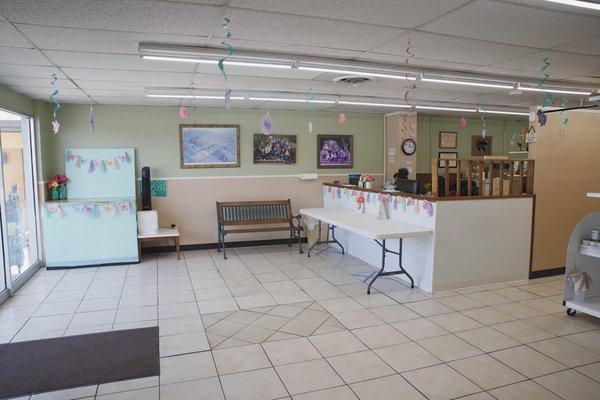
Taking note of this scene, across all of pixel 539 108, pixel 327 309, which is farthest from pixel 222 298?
pixel 539 108

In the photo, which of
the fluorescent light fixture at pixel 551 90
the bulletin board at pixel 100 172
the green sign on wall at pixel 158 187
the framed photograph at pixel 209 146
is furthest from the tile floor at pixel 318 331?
the fluorescent light fixture at pixel 551 90

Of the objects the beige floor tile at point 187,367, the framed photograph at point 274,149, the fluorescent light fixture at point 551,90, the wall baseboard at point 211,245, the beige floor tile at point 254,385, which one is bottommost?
the beige floor tile at point 254,385

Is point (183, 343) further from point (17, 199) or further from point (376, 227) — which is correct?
point (17, 199)

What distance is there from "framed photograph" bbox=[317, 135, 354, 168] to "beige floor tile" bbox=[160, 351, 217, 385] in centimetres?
526

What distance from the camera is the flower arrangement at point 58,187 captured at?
6.38m

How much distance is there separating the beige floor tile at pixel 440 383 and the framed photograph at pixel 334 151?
538 centimetres

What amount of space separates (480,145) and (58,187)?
861cm

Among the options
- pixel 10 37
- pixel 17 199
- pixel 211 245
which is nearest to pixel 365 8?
pixel 10 37

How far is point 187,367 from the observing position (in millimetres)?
3170

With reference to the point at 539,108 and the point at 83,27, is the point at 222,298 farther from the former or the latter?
the point at 539,108

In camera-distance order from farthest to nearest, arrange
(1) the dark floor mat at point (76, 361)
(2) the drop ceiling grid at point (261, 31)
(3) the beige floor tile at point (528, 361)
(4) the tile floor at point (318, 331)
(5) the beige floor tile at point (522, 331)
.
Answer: (5) the beige floor tile at point (522, 331), (3) the beige floor tile at point (528, 361), (1) the dark floor mat at point (76, 361), (4) the tile floor at point (318, 331), (2) the drop ceiling grid at point (261, 31)

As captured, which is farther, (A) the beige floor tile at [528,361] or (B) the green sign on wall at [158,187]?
(B) the green sign on wall at [158,187]

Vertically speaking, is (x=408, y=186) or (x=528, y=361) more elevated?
(x=408, y=186)

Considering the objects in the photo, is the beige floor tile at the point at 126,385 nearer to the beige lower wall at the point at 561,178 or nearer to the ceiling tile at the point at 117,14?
the ceiling tile at the point at 117,14
